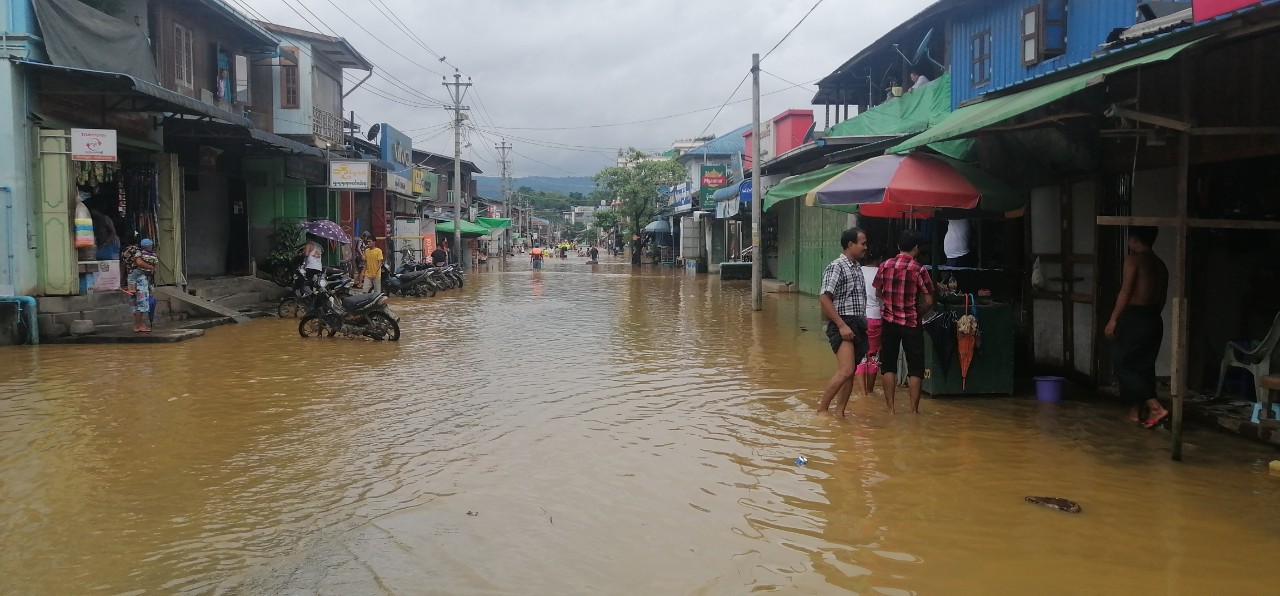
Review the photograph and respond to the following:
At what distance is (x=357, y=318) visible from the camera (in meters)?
13.8

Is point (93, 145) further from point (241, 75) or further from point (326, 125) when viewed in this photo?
point (326, 125)

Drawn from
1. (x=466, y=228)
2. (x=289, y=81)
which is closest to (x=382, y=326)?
(x=289, y=81)

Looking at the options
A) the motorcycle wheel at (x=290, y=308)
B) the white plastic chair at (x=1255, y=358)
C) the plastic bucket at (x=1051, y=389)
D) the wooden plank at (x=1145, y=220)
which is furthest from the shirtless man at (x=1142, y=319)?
the motorcycle wheel at (x=290, y=308)

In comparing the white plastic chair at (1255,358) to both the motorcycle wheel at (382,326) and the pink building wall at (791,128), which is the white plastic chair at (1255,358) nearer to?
the motorcycle wheel at (382,326)

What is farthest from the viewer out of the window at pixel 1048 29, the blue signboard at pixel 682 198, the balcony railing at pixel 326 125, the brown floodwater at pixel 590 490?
the blue signboard at pixel 682 198

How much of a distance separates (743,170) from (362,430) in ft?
89.2

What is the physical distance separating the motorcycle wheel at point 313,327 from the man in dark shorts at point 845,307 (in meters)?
9.21

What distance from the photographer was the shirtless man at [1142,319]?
686cm

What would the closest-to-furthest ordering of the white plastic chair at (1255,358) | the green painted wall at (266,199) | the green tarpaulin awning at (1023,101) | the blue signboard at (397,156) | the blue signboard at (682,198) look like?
the green tarpaulin awning at (1023,101)
the white plastic chair at (1255,358)
the green painted wall at (266,199)
the blue signboard at (397,156)
the blue signboard at (682,198)

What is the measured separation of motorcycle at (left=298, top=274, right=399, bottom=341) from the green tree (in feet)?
133

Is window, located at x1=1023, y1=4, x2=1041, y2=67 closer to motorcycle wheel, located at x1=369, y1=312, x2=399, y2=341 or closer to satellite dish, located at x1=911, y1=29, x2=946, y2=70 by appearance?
satellite dish, located at x1=911, y1=29, x2=946, y2=70

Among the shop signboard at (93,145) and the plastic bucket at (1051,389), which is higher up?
the shop signboard at (93,145)

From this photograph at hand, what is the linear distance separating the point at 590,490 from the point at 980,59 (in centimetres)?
1283

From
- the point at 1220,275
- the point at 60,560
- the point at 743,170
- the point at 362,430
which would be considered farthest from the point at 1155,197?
the point at 743,170
